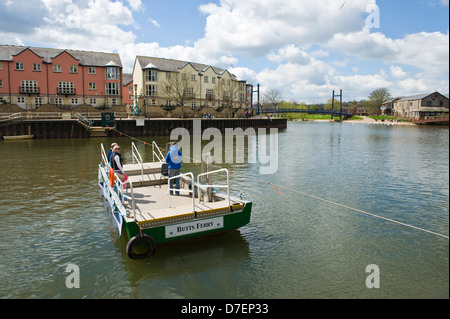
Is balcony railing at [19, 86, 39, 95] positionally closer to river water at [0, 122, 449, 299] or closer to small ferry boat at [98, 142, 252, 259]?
river water at [0, 122, 449, 299]

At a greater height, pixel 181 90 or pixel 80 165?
pixel 181 90

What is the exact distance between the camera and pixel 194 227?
9602mm

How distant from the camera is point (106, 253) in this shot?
1009cm

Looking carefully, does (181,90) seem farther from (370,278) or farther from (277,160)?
(370,278)

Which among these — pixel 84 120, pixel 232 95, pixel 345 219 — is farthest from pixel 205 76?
pixel 345 219

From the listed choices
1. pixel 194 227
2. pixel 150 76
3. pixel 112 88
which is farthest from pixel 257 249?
pixel 150 76

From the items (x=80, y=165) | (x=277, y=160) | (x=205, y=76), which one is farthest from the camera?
(x=205, y=76)

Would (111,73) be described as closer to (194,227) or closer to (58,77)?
(58,77)

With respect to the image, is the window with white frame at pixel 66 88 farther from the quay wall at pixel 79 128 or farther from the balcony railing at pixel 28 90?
the quay wall at pixel 79 128

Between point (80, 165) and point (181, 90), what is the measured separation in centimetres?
5617

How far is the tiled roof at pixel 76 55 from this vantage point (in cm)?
6294

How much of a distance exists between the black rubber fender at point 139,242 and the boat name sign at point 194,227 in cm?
51

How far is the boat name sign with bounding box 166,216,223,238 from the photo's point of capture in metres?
9.38

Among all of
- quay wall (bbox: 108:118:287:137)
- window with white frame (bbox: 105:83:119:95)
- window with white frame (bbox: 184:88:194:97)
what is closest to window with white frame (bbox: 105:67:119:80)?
window with white frame (bbox: 105:83:119:95)
